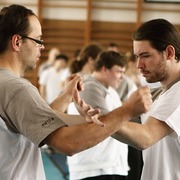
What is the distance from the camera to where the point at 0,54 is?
1487 millimetres

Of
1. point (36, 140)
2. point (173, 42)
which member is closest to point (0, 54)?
point (36, 140)

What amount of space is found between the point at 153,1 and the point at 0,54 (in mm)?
7254

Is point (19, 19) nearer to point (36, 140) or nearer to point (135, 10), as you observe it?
point (36, 140)

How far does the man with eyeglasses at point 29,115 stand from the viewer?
1.29 m

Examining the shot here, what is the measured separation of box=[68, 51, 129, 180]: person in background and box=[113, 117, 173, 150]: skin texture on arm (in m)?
1.08

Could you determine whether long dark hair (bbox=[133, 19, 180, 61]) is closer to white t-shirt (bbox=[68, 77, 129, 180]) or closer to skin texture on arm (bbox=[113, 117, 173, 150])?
skin texture on arm (bbox=[113, 117, 173, 150])

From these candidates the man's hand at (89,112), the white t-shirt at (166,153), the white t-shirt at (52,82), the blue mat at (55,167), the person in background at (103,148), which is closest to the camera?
the man's hand at (89,112)

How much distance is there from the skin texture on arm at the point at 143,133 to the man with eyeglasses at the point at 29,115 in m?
0.16

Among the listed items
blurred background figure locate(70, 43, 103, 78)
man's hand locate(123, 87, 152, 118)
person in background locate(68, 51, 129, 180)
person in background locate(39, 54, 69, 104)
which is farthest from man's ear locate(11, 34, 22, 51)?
person in background locate(39, 54, 69, 104)

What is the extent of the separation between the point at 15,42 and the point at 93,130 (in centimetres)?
41

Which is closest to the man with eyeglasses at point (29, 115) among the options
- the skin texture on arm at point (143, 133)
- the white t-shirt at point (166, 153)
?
the skin texture on arm at point (143, 133)

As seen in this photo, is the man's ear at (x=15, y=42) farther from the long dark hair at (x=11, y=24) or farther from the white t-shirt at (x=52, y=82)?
the white t-shirt at (x=52, y=82)

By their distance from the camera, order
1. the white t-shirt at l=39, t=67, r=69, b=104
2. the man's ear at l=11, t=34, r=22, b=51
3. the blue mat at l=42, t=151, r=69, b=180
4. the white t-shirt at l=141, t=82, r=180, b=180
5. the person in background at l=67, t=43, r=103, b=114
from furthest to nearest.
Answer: the white t-shirt at l=39, t=67, r=69, b=104
the blue mat at l=42, t=151, r=69, b=180
the person in background at l=67, t=43, r=103, b=114
the white t-shirt at l=141, t=82, r=180, b=180
the man's ear at l=11, t=34, r=22, b=51

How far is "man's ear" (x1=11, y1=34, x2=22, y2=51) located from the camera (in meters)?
1.46
